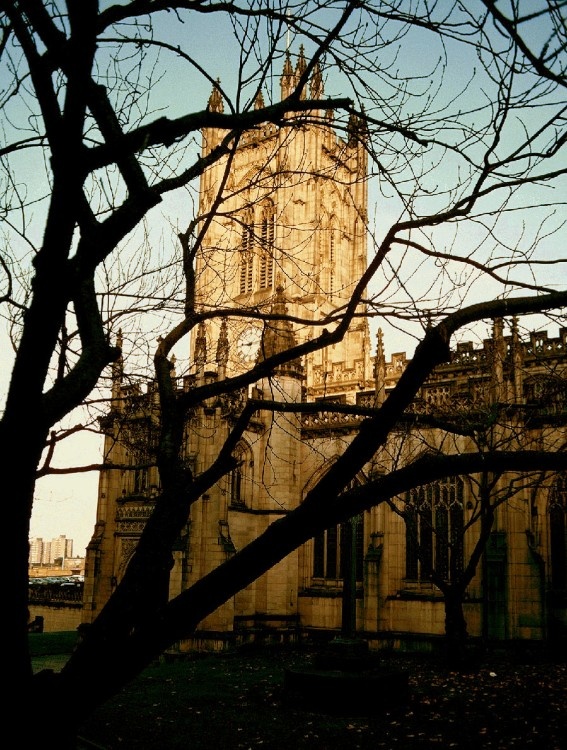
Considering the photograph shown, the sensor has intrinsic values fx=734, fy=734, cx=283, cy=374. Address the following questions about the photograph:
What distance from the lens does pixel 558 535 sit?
1991 centimetres

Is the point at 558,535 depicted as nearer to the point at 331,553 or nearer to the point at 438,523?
the point at 438,523

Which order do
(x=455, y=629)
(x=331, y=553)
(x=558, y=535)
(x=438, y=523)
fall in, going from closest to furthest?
(x=455, y=629)
(x=558, y=535)
(x=438, y=523)
(x=331, y=553)

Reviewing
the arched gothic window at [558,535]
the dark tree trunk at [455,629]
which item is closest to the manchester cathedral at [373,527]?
the arched gothic window at [558,535]

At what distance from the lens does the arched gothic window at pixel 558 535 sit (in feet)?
64.6

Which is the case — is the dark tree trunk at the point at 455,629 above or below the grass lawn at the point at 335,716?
above

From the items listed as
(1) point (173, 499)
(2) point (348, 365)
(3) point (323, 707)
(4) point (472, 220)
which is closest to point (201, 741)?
(3) point (323, 707)

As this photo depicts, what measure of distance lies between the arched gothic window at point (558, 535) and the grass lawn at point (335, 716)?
10.2ft

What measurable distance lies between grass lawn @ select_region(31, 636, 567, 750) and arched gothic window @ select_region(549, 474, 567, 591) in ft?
10.2

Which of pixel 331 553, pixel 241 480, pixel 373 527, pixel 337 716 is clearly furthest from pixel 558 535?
pixel 337 716

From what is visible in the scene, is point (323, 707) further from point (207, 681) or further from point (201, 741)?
point (207, 681)

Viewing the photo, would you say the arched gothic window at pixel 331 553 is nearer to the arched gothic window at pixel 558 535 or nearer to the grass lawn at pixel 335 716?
the arched gothic window at pixel 558 535

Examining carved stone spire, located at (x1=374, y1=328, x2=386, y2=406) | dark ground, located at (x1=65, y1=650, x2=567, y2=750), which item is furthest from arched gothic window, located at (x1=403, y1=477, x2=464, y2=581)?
dark ground, located at (x1=65, y1=650, x2=567, y2=750)

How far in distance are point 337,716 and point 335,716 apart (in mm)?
34

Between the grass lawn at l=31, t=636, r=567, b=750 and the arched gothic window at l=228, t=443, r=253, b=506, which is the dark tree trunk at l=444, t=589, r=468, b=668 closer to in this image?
the grass lawn at l=31, t=636, r=567, b=750
